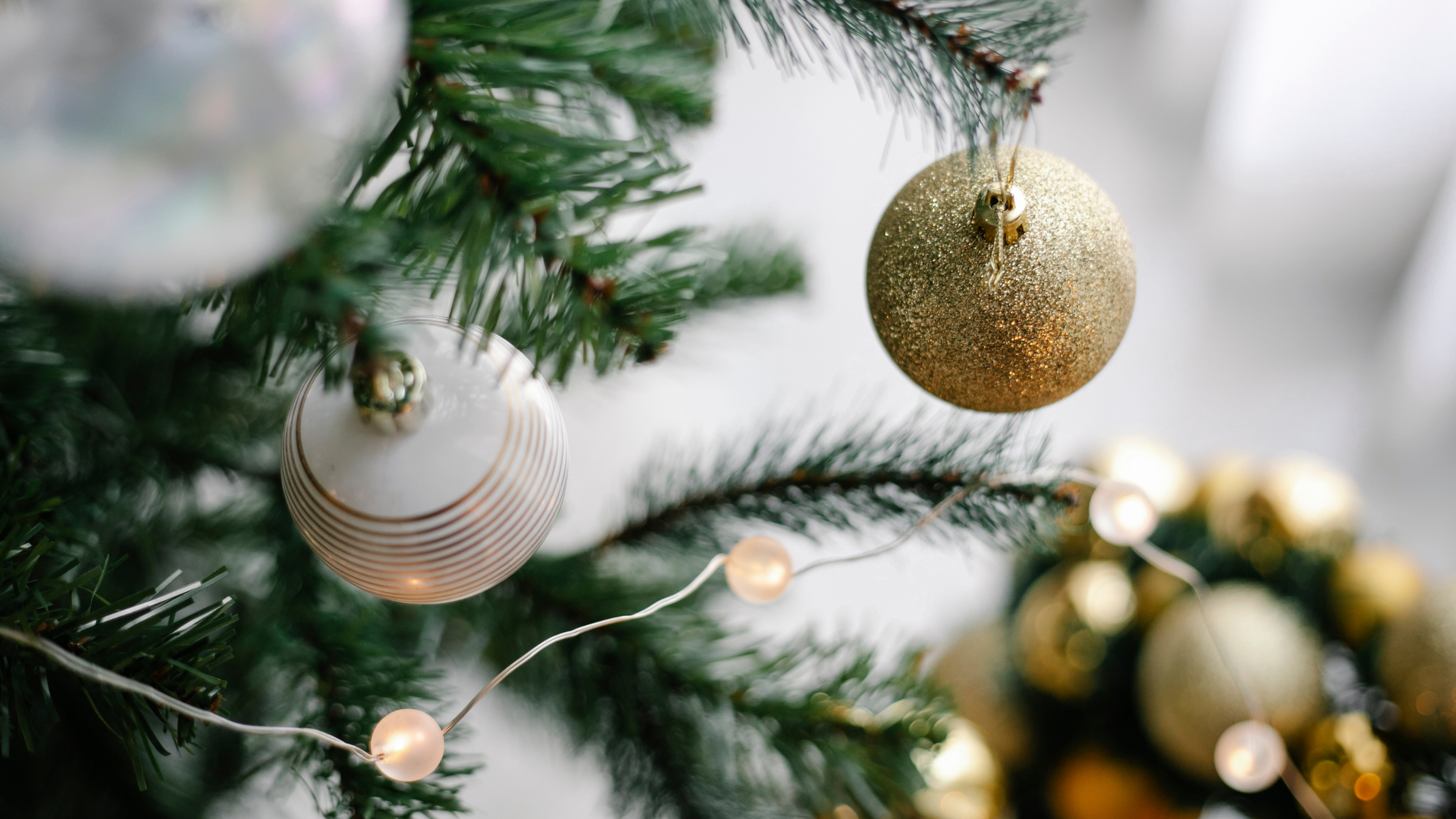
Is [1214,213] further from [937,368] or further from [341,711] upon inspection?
[341,711]

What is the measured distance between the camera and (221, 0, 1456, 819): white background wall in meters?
0.81

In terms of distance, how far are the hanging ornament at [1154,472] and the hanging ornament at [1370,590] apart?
0.36 feet

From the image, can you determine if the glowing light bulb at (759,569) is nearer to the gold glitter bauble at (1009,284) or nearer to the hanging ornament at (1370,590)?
the gold glitter bauble at (1009,284)

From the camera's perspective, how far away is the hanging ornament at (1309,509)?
52 cm

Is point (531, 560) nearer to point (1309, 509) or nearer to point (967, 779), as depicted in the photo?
point (967, 779)

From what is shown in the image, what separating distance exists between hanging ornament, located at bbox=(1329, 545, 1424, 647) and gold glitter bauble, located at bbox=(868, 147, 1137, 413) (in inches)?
15.0

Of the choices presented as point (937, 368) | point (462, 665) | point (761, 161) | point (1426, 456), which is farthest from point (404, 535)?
point (1426, 456)

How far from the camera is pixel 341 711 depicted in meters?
0.26

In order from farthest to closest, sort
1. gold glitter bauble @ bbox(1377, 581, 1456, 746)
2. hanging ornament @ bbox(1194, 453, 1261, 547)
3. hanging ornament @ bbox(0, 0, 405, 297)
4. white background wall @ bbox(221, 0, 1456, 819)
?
white background wall @ bbox(221, 0, 1456, 819), hanging ornament @ bbox(1194, 453, 1261, 547), gold glitter bauble @ bbox(1377, 581, 1456, 746), hanging ornament @ bbox(0, 0, 405, 297)

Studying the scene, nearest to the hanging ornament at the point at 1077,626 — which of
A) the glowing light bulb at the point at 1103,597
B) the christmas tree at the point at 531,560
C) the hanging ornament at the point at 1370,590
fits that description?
the glowing light bulb at the point at 1103,597

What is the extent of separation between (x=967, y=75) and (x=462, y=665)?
1.22 ft

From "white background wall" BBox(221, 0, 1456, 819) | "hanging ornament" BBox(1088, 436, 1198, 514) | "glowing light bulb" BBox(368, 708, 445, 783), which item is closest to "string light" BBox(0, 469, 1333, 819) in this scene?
"glowing light bulb" BBox(368, 708, 445, 783)

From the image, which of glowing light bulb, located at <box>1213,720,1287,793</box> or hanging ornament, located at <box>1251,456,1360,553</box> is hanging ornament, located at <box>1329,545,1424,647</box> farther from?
glowing light bulb, located at <box>1213,720,1287,793</box>

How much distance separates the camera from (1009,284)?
0.23 meters
